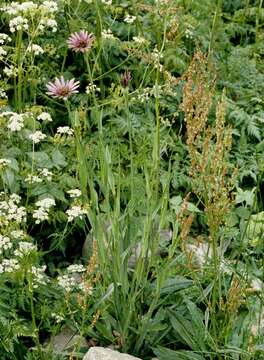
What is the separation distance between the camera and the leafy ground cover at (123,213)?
2908 millimetres

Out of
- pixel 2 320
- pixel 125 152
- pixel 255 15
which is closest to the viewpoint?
pixel 2 320

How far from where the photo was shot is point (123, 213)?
3.54m

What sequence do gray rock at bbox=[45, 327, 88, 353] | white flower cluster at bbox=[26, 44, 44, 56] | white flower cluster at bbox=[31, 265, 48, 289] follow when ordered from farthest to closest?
white flower cluster at bbox=[26, 44, 44, 56] < gray rock at bbox=[45, 327, 88, 353] < white flower cluster at bbox=[31, 265, 48, 289]

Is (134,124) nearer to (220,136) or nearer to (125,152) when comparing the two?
(125,152)

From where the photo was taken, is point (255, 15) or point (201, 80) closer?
point (201, 80)

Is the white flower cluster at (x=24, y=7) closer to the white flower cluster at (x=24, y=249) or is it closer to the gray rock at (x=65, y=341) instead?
the white flower cluster at (x=24, y=249)

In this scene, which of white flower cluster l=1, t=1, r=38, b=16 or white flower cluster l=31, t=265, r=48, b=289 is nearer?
white flower cluster l=31, t=265, r=48, b=289

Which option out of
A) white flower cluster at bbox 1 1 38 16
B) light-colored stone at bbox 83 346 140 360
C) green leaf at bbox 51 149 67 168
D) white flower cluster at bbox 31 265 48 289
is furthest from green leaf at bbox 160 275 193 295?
white flower cluster at bbox 1 1 38 16

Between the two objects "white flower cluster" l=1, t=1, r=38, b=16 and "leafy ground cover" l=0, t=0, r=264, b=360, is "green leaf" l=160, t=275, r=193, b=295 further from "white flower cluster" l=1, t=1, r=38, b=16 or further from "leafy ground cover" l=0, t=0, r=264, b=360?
"white flower cluster" l=1, t=1, r=38, b=16

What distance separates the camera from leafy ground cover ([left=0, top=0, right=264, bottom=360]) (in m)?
2.91

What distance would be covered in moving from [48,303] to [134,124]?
4.26 feet

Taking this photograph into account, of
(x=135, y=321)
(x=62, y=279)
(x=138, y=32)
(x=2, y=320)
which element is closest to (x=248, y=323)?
(x=135, y=321)

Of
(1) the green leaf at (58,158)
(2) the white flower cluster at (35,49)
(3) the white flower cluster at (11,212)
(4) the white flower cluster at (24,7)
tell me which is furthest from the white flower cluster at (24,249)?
(4) the white flower cluster at (24,7)

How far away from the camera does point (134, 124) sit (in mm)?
4168
